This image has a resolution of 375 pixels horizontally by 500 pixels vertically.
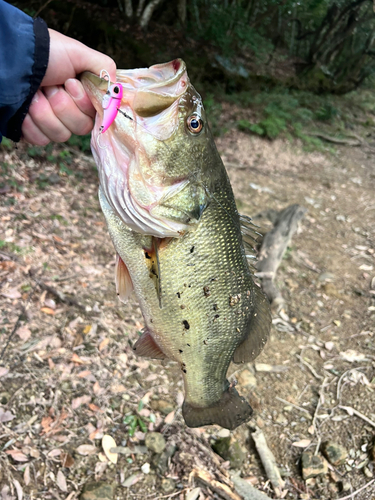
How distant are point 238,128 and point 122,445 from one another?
820 cm

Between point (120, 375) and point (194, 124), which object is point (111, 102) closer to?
point (194, 124)

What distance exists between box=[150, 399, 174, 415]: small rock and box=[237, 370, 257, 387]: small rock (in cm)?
85

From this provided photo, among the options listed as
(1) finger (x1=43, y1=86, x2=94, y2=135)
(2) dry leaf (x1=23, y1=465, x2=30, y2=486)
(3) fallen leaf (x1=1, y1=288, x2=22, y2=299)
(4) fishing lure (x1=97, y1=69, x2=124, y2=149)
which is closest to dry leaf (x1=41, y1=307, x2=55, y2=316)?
(3) fallen leaf (x1=1, y1=288, x2=22, y2=299)

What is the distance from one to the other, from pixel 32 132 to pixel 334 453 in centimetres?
343

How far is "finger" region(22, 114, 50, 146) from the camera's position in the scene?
1.88 m

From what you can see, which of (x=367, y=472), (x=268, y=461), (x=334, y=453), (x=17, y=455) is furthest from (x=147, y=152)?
(x=367, y=472)

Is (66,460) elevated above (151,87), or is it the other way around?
(151,87)

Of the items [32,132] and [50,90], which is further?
[32,132]

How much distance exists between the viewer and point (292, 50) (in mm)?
13891

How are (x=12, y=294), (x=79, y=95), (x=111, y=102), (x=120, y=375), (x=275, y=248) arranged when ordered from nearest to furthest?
1. (x=111, y=102)
2. (x=79, y=95)
3. (x=120, y=375)
4. (x=12, y=294)
5. (x=275, y=248)

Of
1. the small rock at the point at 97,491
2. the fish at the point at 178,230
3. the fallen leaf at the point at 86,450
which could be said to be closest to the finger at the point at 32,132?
the fish at the point at 178,230

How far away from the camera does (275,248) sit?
17.7 ft

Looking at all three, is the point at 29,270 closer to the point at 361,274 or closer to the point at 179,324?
the point at 179,324

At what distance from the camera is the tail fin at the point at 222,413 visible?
6.72 ft
